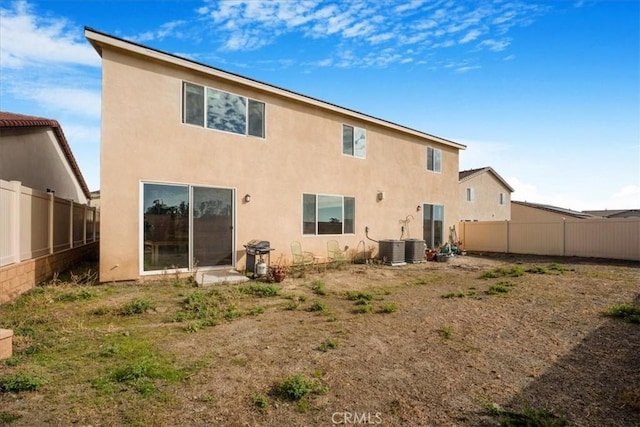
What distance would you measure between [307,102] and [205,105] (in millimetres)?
3450

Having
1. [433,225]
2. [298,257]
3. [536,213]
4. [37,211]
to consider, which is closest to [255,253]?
[298,257]

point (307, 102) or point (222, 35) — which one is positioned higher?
point (222, 35)

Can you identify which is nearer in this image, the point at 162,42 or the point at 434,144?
the point at 162,42

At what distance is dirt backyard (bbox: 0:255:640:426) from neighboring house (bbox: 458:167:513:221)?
684 inches

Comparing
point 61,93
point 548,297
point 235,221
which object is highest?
point 61,93

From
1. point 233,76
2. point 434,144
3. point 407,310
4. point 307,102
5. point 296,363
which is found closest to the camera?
point 296,363

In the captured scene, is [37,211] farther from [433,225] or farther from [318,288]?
[433,225]

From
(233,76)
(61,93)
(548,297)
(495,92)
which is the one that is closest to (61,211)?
(61,93)

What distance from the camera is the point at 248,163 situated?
957cm

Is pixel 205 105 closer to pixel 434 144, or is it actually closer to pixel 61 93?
pixel 61 93

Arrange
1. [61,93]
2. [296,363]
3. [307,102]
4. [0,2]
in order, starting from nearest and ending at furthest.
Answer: [296,363] < [0,2] < [61,93] < [307,102]

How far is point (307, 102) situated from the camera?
10.9 meters

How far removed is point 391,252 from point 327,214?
288 cm

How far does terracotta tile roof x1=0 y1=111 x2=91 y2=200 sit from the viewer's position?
10.2 meters
